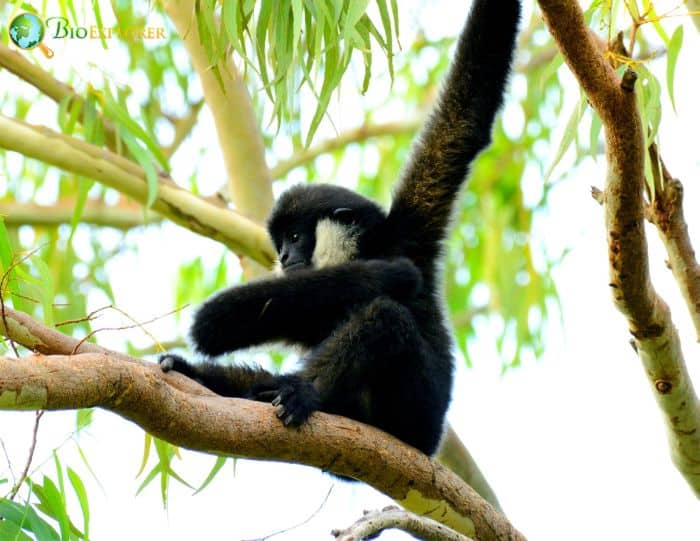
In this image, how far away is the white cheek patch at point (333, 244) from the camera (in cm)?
514

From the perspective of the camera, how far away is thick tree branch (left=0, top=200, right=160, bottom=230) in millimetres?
8766

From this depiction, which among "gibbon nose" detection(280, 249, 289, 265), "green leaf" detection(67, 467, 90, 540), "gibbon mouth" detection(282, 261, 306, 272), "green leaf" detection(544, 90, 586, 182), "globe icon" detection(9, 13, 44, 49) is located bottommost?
"green leaf" detection(67, 467, 90, 540)

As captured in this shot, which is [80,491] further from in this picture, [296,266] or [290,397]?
[296,266]

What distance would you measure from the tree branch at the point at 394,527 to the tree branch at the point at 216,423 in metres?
0.43

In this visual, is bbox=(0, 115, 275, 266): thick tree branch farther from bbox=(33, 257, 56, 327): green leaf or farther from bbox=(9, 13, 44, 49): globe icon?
bbox=(33, 257, 56, 327): green leaf

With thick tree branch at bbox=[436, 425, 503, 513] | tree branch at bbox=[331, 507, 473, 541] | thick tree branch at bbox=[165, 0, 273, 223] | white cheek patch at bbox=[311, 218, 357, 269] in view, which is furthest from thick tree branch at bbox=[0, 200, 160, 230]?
tree branch at bbox=[331, 507, 473, 541]

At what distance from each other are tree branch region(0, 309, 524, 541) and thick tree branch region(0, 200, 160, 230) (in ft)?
17.6

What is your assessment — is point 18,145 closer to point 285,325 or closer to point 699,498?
point 285,325

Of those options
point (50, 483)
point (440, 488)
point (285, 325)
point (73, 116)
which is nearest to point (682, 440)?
point (440, 488)

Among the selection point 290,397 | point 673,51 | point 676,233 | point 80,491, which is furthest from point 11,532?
point 673,51

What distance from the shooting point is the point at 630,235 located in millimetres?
3422

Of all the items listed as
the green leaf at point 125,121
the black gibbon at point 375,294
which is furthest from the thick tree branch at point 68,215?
the black gibbon at point 375,294

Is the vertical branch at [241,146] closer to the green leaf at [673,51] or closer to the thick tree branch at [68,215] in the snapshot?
the thick tree branch at [68,215]

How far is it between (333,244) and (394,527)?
87.5 inches
